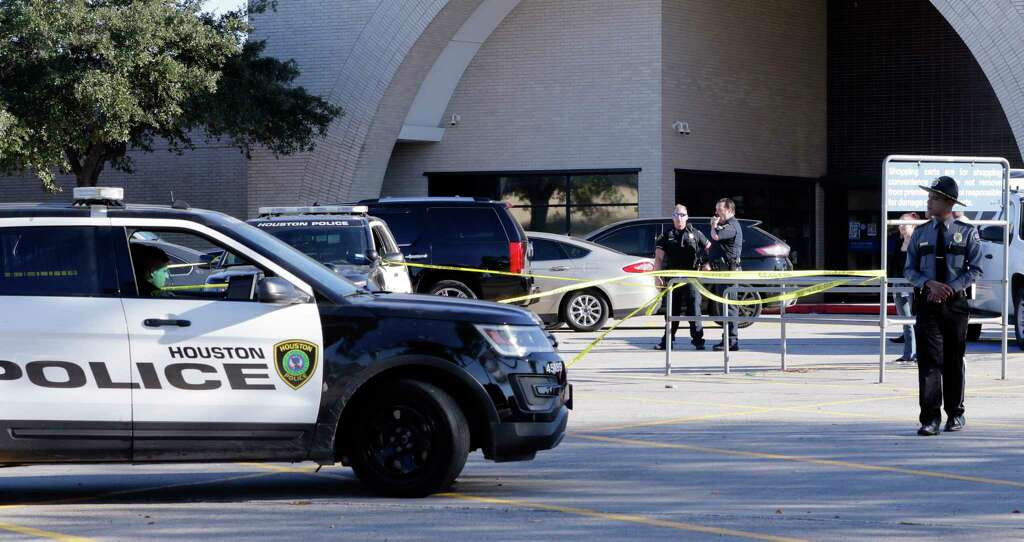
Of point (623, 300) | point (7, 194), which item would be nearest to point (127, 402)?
point (623, 300)

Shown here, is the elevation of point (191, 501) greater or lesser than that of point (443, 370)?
lesser

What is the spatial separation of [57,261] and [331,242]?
8153 mm

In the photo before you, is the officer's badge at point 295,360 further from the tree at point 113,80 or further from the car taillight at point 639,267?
the tree at point 113,80

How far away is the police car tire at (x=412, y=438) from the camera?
8.12 m

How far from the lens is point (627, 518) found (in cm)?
775

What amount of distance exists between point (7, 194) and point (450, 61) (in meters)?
12.3

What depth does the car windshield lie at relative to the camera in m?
16.1

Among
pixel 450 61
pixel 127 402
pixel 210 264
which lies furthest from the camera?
pixel 450 61

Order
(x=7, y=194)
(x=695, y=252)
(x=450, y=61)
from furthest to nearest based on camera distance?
1. (x=7, y=194)
2. (x=450, y=61)
3. (x=695, y=252)

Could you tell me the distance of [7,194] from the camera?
37.5 m

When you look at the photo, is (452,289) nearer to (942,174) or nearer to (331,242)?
(331,242)

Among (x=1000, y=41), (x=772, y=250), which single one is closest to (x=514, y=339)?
(x=772, y=250)

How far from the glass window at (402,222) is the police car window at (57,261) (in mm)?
12568

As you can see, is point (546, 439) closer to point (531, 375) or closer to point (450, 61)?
point (531, 375)
